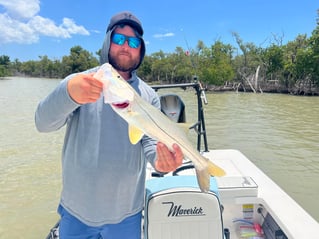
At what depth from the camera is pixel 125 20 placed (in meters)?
1.71

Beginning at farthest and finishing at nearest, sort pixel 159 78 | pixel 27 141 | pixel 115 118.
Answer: pixel 159 78 < pixel 27 141 < pixel 115 118

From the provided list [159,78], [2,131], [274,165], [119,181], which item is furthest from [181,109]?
[159,78]

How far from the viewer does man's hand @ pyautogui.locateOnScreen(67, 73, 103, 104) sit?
116cm

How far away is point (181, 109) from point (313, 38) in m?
30.0

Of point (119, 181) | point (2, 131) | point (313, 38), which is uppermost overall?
point (313, 38)

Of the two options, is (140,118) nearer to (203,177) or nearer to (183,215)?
(203,177)

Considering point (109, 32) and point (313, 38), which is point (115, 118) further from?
point (313, 38)

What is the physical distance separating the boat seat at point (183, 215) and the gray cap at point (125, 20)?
37.5 inches

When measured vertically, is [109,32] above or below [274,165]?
above

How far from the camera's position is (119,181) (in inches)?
62.1

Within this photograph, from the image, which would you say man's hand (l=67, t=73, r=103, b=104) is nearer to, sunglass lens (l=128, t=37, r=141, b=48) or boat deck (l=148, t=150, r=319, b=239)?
sunglass lens (l=128, t=37, r=141, b=48)

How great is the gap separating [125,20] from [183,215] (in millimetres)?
1134

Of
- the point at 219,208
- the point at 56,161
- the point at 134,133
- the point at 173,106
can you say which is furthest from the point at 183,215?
the point at 56,161

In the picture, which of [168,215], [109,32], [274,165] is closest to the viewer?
[109,32]
